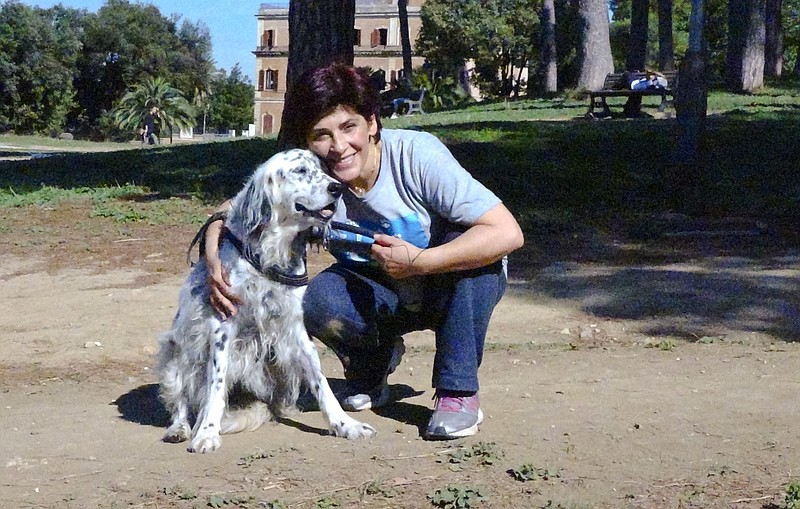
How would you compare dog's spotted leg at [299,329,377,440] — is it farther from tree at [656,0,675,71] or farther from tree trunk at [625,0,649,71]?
tree at [656,0,675,71]

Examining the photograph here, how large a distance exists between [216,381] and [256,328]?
0.27 m

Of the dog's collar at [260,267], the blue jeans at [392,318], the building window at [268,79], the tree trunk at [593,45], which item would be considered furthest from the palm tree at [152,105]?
the dog's collar at [260,267]

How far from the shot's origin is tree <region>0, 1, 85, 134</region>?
59750 millimetres

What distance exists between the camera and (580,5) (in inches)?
848

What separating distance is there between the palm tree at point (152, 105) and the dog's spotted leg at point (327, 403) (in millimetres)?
57845

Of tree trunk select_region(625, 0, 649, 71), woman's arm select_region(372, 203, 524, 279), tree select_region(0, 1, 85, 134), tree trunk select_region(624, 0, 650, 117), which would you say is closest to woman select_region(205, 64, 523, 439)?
woman's arm select_region(372, 203, 524, 279)

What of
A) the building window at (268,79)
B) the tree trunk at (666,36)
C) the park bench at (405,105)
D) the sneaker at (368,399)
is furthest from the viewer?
the building window at (268,79)

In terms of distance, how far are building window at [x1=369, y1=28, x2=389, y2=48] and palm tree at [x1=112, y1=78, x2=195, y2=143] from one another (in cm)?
1737

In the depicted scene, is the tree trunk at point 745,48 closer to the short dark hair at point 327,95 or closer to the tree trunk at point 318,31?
the tree trunk at point 318,31

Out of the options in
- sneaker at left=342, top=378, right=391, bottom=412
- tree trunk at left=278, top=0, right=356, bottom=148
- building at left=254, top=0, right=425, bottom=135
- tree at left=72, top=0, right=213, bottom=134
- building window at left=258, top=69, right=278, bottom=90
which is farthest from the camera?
building window at left=258, top=69, right=278, bottom=90

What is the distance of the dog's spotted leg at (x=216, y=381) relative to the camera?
436cm

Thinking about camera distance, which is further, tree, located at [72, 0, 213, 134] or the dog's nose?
tree, located at [72, 0, 213, 134]

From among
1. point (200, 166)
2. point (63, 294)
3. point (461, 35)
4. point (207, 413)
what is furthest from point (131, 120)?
point (207, 413)

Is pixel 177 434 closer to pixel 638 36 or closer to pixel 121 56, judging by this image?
pixel 638 36
